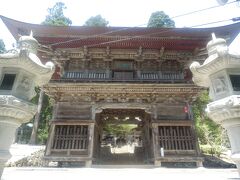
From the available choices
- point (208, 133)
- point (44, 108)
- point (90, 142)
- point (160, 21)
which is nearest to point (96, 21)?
point (160, 21)

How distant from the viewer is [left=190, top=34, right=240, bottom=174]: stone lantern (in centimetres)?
521

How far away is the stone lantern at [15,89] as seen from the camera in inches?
214

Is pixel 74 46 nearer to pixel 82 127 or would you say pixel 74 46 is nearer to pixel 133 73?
pixel 133 73

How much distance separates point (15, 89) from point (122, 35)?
29.8ft

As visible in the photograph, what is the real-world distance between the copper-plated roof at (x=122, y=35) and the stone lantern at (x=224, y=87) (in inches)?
302

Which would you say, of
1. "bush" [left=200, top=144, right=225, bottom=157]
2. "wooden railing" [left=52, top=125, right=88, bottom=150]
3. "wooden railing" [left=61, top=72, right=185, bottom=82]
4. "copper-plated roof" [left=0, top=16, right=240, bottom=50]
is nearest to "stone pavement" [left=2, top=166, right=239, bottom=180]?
"wooden railing" [left=52, top=125, right=88, bottom=150]

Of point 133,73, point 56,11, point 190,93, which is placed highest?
point 56,11

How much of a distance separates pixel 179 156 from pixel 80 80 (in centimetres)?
781

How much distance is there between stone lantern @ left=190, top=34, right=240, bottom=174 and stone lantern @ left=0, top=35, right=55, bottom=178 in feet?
16.3

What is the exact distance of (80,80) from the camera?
13453 mm

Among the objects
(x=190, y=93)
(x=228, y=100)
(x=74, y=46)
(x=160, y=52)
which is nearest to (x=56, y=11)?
(x=74, y=46)

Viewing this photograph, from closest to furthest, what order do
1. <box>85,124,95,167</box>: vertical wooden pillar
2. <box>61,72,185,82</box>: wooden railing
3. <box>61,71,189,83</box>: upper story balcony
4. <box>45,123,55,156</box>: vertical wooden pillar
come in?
<box>85,124,95,167</box>: vertical wooden pillar, <box>45,123,55,156</box>: vertical wooden pillar, <box>61,71,189,83</box>: upper story balcony, <box>61,72,185,82</box>: wooden railing

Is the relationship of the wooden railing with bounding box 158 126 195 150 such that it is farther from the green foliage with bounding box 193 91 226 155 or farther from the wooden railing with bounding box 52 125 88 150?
the green foliage with bounding box 193 91 226 155

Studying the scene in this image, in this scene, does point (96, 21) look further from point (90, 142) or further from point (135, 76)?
point (90, 142)
